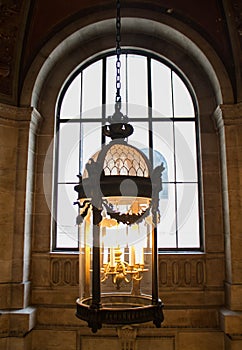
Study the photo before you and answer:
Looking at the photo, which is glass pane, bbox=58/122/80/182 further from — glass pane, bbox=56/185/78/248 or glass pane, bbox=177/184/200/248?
glass pane, bbox=177/184/200/248

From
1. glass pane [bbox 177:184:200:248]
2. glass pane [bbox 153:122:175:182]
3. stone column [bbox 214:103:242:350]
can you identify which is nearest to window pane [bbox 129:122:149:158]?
glass pane [bbox 153:122:175:182]

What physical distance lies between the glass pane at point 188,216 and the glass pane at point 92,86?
1819mm

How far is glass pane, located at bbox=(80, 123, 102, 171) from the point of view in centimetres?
570

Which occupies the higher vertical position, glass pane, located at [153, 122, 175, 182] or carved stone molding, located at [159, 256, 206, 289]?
glass pane, located at [153, 122, 175, 182]

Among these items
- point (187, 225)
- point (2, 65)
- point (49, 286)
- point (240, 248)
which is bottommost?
point (49, 286)

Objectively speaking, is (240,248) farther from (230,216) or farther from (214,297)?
(214,297)

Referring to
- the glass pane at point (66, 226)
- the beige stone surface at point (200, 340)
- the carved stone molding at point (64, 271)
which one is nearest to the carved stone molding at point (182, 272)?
the beige stone surface at point (200, 340)

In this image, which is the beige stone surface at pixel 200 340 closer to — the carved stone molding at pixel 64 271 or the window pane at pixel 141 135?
the carved stone molding at pixel 64 271

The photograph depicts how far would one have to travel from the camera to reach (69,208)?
5.54m

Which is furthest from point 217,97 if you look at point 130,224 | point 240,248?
point 130,224

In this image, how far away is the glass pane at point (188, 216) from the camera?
17.8 ft

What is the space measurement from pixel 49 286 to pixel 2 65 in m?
3.18

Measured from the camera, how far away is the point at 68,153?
18.7 feet

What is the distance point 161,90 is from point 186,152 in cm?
108
